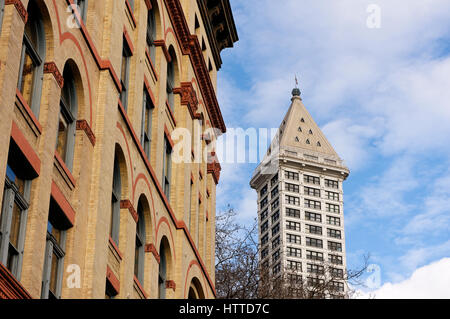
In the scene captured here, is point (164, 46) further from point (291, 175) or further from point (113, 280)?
point (291, 175)

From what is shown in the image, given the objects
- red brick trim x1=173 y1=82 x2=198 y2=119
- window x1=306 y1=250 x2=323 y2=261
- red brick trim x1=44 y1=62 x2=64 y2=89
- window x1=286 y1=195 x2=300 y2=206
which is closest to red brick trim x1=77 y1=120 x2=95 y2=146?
red brick trim x1=44 y1=62 x2=64 y2=89

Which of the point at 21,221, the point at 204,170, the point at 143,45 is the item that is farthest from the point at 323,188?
the point at 21,221

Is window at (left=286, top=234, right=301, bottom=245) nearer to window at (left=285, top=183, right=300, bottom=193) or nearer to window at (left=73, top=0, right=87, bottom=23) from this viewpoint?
window at (left=285, top=183, right=300, bottom=193)

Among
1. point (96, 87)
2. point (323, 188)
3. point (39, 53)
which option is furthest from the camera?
point (323, 188)

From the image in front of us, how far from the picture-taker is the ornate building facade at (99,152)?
16422 millimetres

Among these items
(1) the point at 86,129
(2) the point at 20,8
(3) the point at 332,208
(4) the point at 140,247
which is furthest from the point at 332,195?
(2) the point at 20,8

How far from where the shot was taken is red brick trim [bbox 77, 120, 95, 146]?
68.0 feet

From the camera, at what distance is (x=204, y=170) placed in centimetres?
3819

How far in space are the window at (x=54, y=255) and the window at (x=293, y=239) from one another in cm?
13379

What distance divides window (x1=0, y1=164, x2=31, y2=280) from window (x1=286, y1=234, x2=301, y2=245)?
13629 centimetres

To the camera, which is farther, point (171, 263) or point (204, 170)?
point (204, 170)

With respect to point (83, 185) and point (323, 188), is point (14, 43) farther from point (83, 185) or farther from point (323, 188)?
point (323, 188)

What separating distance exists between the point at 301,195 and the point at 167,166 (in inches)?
5066
